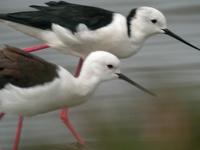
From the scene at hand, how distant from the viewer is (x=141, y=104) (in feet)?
21.5

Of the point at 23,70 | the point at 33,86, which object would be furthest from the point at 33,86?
the point at 23,70

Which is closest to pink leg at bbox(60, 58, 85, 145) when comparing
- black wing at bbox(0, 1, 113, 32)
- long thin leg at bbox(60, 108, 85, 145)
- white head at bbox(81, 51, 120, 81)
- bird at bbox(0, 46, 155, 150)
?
long thin leg at bbox(60, 108, 85, 145)

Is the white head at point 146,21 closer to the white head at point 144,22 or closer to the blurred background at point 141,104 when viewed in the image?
the white head at point 144,22

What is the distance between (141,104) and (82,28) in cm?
233

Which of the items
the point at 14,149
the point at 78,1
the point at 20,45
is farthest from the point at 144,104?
the point at 78,1

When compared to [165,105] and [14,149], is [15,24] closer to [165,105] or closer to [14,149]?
[14,149]

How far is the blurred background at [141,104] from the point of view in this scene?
5.86m

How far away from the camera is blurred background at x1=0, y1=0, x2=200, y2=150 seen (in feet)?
19.2

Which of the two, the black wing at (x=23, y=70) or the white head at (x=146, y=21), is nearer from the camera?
the black wing at (x=23, y=70)

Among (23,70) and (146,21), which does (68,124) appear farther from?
(146,21)

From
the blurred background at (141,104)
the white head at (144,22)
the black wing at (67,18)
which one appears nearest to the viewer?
the blurred background at (141,104)

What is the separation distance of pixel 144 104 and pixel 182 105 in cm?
41

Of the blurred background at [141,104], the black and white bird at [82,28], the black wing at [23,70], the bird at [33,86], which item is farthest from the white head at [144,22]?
the black wing at [23,70]

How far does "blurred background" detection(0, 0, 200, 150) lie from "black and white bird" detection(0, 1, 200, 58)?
1.43 feet
